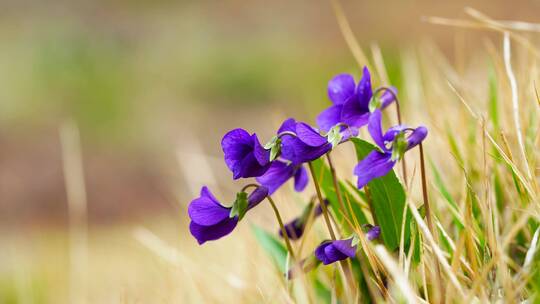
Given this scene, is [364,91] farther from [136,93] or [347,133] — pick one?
[136,93]

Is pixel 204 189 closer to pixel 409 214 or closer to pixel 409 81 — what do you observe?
pixel 409 214

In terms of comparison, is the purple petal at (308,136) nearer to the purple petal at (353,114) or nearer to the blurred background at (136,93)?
the purple petal at (353,114)

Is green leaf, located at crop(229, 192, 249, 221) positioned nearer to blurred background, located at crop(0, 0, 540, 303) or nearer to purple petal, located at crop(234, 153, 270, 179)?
purple petal, located at crop(234, 153, 270, 179)

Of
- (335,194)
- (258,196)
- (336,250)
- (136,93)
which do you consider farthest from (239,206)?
(136,93)

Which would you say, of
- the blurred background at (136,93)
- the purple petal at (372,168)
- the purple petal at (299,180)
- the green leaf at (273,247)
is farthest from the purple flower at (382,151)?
the blurred background at (136,93)

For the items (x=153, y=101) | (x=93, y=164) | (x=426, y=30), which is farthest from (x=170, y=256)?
(x=426, y=30)

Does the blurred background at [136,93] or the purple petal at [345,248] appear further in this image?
the blurred background at [136,93]
